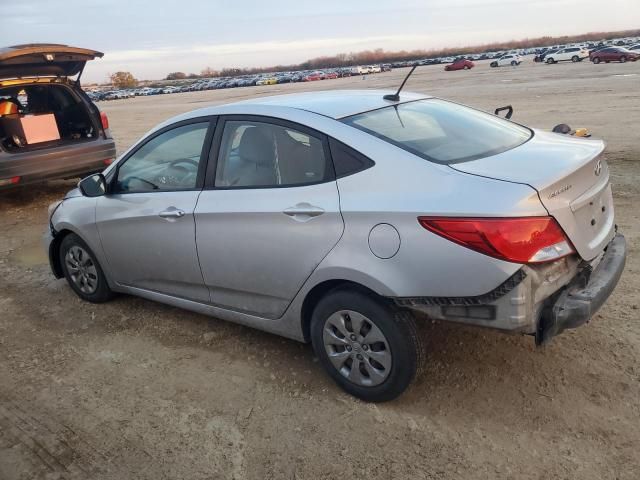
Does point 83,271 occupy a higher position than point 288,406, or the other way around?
point 83,271

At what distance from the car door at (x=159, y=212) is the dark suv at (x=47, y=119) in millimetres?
4017

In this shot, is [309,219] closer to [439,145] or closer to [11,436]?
[439,145]

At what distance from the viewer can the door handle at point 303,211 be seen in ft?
9.81

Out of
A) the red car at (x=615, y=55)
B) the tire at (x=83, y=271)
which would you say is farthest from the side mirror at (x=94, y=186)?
the red car at (x=615, y=55)

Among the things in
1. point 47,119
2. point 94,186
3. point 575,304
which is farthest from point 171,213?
point 47,119

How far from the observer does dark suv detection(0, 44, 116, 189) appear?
7371 mm

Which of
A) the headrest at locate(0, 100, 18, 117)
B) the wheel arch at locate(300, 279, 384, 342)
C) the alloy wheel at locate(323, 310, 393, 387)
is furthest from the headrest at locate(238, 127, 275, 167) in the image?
the headrest at locate(0, 100, 18, 117)

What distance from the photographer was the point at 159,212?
3771 millimetres

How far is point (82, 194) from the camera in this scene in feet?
14.7

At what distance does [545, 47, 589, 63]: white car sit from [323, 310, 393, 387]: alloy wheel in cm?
5805

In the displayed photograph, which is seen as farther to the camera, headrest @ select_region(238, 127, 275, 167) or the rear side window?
headrest @ select_region(238, 127, 275, 167)

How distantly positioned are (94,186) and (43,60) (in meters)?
4.08

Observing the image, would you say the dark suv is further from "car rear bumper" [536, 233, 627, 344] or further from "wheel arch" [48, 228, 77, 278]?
"car rear bumper" [536, 233, 627, 344]

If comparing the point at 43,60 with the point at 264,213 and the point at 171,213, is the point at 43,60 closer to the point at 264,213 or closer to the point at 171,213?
the point at 171,213
